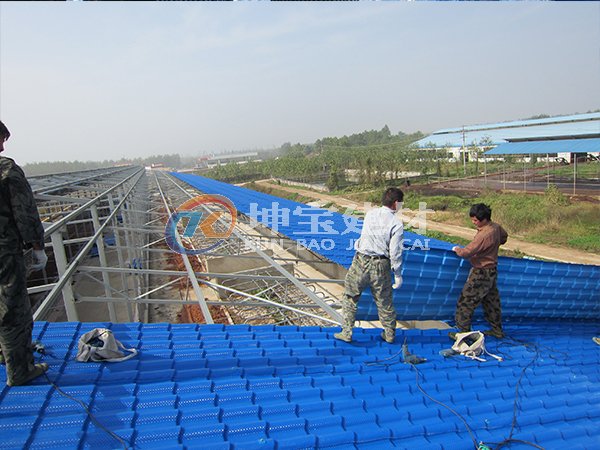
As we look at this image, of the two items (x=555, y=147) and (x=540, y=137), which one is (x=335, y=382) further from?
(x=540, y=137)

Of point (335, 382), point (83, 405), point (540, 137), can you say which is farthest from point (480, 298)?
point (540, 137)

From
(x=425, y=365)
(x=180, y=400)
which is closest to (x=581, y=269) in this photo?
(x=425, y=365)

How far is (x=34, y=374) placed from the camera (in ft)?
6.19

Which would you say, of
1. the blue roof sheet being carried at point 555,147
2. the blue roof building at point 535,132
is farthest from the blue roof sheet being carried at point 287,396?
the blue roof building at point 535,132

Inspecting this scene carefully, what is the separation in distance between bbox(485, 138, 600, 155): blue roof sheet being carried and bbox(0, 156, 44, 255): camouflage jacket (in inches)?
982

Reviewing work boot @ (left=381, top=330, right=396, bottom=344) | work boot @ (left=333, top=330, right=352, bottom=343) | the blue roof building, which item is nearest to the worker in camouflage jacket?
work boot @ (left=333, top=330, right=352, bottom=343)

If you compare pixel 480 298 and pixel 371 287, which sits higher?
pixel 371 287

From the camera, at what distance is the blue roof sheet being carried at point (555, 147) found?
69.1 ft

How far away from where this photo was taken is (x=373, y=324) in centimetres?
668

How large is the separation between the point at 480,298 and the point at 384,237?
1.27 metres

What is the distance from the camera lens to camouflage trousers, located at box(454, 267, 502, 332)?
3.22m

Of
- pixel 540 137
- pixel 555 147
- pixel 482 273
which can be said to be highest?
pixel 540 137

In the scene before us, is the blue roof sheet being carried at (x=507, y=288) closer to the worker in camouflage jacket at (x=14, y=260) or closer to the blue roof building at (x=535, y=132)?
the worker in camouflage jacket at (x=14, y=260)

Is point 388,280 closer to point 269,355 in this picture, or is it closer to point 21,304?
point 269,355
